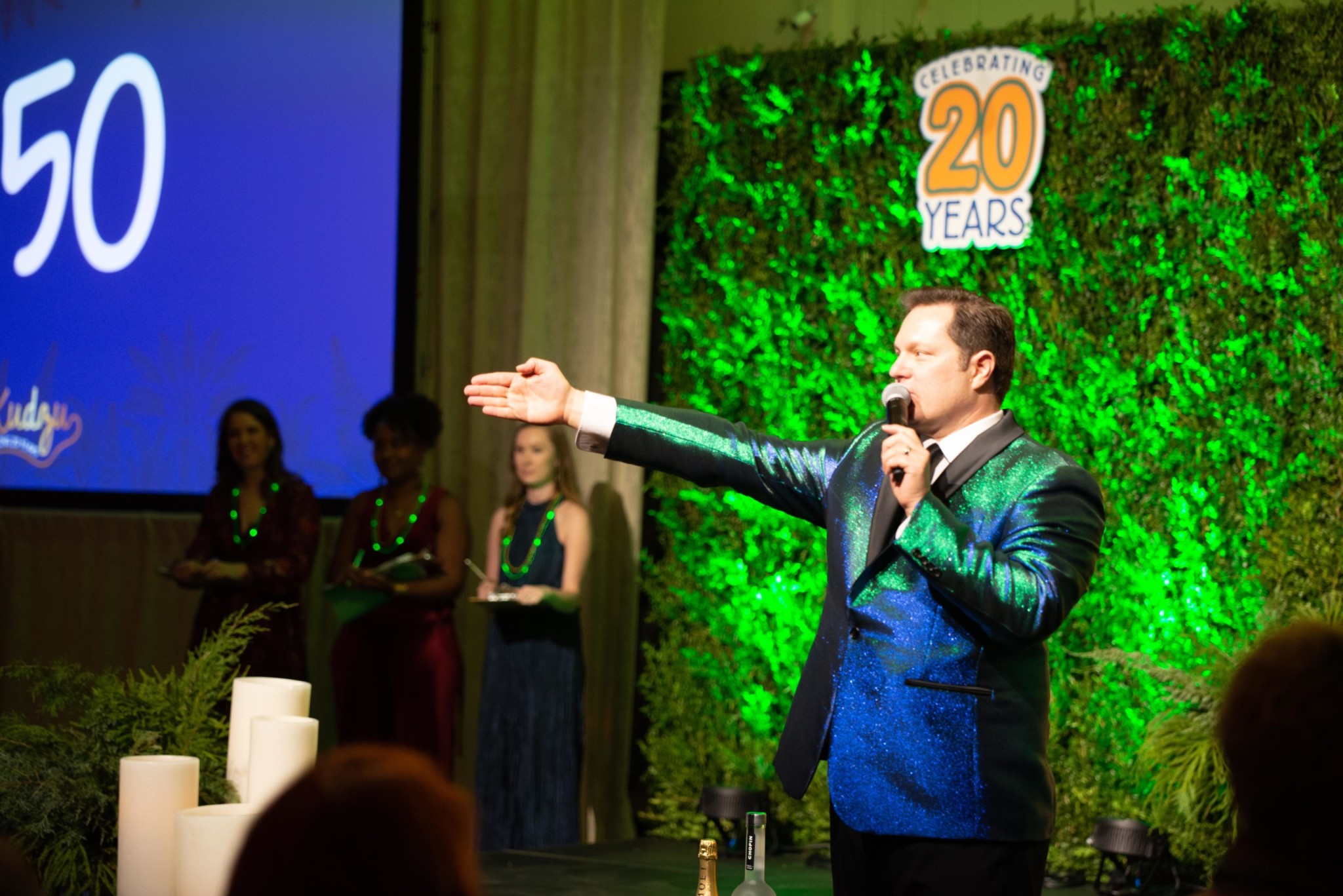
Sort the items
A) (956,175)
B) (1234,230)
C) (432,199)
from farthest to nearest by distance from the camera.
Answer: (432,199)
(956,175)
(1234,230)

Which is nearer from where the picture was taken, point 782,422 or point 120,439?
point 782,422

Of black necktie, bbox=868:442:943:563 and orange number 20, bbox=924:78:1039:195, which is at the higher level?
orange number 20, bbox=924:78:1039:195

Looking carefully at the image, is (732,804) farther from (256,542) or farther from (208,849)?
(208,849)

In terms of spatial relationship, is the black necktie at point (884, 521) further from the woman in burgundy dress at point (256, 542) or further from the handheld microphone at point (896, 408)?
the woman in burgundy dress at point (256, 542)

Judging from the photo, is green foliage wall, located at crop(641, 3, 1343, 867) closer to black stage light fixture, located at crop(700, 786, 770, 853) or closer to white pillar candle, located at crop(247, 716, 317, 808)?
black stage light fixture, located at crop(700, 786, 770, 853)

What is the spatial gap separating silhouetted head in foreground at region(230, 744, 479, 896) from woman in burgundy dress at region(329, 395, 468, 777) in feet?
12.5

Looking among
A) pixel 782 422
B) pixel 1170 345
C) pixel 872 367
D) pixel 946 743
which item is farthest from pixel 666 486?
pixel 946 743

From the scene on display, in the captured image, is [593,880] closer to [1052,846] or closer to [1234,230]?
[1052,846]

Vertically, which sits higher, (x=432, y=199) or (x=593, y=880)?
(x=432, y=199)

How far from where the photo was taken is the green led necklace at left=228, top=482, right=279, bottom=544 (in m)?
4.62

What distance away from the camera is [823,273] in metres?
5.01

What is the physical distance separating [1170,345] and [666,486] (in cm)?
177

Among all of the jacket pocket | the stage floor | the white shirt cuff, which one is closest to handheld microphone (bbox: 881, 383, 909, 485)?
the jacket pocket

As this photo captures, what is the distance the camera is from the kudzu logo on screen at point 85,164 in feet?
17.5
